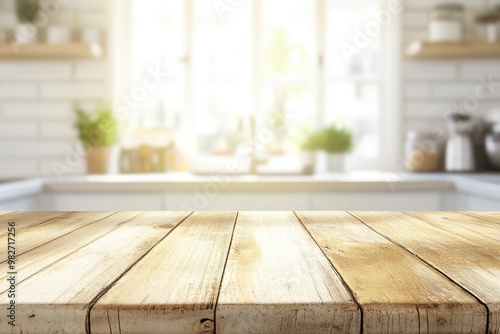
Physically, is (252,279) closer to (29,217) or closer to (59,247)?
(59,247)

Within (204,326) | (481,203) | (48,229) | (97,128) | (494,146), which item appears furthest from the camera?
(97,128)

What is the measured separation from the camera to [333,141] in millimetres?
2838

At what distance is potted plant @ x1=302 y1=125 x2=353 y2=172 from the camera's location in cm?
283

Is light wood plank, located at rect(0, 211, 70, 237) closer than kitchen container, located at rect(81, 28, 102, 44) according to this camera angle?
Yes

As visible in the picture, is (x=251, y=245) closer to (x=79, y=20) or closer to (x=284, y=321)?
(x=284, y=321)

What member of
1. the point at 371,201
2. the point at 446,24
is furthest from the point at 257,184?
the point at 446,24

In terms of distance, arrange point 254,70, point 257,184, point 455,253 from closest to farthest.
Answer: point 455,253, point 257,184, point 254,70

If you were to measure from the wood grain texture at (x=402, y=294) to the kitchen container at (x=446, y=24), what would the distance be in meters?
2.34

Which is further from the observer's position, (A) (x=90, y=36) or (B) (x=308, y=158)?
(A) (x=90, y=36)

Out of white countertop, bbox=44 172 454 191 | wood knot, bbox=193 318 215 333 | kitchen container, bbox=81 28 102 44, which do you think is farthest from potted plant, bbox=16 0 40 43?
wood knot, bbox=193 318 215 333

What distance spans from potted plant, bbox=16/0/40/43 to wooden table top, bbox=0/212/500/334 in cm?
218

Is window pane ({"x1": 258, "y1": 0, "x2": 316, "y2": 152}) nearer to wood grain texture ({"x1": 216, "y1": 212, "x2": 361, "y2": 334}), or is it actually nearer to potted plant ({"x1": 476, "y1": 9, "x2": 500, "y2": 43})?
potted plant ({"x1": 476, "y1": 9, "x2": 500, "y2": 43})

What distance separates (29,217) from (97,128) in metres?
1.67

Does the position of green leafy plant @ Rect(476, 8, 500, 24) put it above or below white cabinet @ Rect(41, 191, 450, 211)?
above
